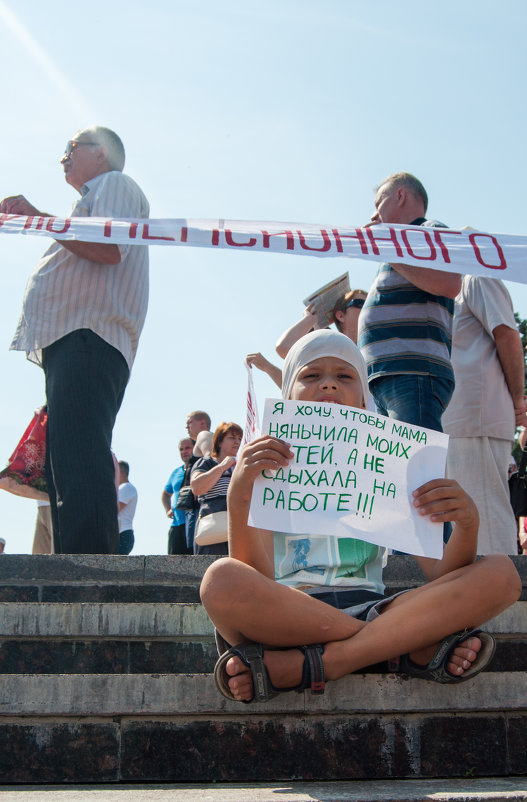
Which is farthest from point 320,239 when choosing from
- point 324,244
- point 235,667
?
point 235,667

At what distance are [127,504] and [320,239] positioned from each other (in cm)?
429

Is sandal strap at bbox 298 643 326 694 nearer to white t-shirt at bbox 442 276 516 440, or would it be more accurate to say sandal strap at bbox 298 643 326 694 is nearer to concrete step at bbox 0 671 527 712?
concrete step at bbox 0 671 527 712

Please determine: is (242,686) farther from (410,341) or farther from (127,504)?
(127,504)

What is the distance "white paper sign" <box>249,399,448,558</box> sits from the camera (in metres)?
2.91

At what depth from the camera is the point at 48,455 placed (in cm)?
456

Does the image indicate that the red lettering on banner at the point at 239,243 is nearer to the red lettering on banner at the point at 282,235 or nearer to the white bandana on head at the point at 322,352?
the red lettering on banner at the point at 282,235

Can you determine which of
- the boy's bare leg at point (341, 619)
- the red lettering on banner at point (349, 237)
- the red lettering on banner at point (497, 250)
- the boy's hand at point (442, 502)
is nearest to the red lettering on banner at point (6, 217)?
the red lettering on banner at point (349, 237)

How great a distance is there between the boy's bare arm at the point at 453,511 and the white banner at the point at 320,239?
6.19ft

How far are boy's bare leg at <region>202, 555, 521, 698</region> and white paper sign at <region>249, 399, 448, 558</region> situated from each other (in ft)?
0.51

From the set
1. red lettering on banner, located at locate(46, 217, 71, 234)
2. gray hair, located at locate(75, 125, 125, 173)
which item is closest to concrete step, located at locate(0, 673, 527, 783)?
red lettering on banner, located at locate(46, 217, 71, 234)

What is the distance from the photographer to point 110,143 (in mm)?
5133

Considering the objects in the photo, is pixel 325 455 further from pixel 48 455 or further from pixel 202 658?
pixel 48 455

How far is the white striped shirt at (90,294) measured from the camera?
15.2 feet

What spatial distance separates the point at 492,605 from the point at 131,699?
1090 mm
